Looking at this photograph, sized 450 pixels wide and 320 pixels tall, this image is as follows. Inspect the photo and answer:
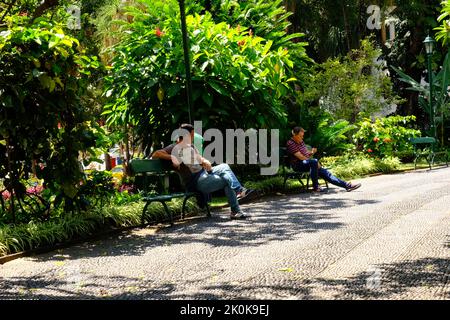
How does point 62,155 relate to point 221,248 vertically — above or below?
above

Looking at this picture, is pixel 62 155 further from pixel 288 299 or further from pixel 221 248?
pixel 288 299

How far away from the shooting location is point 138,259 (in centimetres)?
809

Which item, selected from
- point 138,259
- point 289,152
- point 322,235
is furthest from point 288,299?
point 289,152

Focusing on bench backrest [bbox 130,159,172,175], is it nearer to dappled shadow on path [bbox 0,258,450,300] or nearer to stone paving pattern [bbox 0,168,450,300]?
stone paving pattern [bbox 0,168,450,300]

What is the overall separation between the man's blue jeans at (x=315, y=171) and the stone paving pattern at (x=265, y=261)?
11.0ft

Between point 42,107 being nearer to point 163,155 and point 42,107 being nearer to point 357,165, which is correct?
point 163,155

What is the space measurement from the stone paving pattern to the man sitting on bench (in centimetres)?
53

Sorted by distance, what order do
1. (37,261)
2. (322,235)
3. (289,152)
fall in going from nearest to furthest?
(37,261) < (322,235) < (289,152)

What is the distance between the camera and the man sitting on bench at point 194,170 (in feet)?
38.6

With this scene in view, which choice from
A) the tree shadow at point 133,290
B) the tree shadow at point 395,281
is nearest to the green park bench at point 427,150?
the tree shadow at point 395,281

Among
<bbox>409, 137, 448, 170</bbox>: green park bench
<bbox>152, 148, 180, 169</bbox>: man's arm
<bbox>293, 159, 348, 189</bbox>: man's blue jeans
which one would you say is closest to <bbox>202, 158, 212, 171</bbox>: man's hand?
<bbox>152, 148, 180, 169</bbox>: man's arm

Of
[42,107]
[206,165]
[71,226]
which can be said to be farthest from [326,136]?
[42,107]

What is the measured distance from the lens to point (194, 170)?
468 inches

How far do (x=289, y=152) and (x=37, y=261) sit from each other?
348 inches
